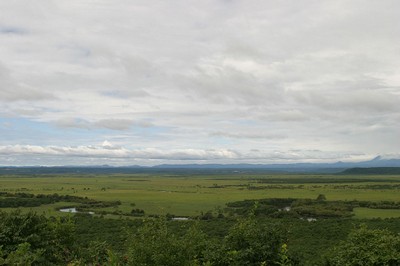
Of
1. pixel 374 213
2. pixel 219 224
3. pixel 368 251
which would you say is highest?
pixel 368 251

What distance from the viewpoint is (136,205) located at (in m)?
96.8

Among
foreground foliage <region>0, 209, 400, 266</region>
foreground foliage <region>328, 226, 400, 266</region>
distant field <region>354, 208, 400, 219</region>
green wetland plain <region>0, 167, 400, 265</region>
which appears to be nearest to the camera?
foreground foliage <region>0, 209, 400, 266</region>

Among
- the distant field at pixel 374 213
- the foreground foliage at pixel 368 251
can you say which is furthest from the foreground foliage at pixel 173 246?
the distant field at pixel 374 213

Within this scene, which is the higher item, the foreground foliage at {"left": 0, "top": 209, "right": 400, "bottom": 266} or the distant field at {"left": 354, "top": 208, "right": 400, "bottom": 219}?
the foreground foliage at {"left": 0, "top": 209, "right": 400, "bottom": 266}

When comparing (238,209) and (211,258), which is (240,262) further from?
(238,209)

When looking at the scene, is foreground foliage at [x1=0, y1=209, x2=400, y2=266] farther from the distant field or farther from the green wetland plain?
the distant field

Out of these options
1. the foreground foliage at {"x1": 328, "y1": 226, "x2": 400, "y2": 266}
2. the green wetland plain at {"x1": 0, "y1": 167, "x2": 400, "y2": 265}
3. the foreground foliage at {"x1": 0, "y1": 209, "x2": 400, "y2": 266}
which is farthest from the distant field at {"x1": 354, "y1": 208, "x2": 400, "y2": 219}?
the foreground foliage at {"x1": 0, "y1": 209, "x2": 400, "y2": 266}

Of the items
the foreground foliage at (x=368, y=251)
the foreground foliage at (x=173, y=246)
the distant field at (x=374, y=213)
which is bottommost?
the distant field at (x=374, y=213)

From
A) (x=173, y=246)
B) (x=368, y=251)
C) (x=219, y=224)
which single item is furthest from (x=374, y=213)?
(x=173, y=246)

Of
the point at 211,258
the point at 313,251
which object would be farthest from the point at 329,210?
the point at 211,258

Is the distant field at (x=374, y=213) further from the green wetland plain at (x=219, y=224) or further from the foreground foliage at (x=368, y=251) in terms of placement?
the foreground foliage at (x=368, y=251)

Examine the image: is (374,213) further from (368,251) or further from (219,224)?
(368,251)

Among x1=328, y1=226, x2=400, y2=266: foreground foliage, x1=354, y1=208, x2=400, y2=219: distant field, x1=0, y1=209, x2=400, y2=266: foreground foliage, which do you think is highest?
x1=0, y1=209, x2=400, y2=266: foreground foliage

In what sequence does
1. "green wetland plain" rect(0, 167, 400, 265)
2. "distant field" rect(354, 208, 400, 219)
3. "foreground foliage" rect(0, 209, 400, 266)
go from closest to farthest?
"foreground foliage" rect(0, 209, 400, 266)
"green wetland plain" rect(0, 167, 400, 265)
"distant field" rect(354, 208, 400, 219)
